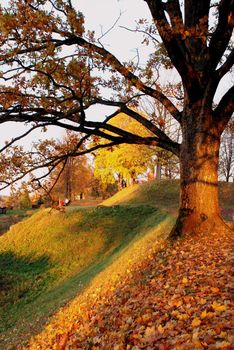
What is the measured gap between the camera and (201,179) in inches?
366

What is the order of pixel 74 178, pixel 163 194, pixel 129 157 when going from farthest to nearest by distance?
pixel 74 178 < pixel 129 157 < pixel 163 194

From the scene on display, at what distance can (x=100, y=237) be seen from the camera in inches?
798

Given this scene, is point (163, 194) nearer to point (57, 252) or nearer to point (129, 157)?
point (57, 252)

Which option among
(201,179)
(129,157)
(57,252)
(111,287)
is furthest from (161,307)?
(129,157)

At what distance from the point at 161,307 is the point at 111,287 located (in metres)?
3.47

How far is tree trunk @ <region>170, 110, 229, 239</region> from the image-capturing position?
9297 millimetres

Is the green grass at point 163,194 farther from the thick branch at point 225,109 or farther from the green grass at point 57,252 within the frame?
the thick branch at point 225,109

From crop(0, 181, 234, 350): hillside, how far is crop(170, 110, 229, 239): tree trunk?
0.53m

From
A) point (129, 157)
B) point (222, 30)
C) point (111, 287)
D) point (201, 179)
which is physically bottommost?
point (111, 287)

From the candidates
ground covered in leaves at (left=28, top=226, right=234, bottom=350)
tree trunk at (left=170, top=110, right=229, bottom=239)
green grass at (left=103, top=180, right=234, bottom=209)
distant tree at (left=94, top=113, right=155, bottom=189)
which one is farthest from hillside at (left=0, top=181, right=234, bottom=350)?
distant tree at (left=94, top=113, right=155, bottom=189)

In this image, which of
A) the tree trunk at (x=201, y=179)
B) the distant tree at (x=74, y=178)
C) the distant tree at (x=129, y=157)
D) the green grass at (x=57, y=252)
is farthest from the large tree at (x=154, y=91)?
the distant tree at (x=74, y=178)

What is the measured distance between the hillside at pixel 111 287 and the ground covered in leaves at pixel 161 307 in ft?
0.06

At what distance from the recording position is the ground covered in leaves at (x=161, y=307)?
181 inches

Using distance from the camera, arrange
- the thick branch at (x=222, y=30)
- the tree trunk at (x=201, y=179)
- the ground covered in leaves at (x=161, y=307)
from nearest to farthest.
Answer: the ground covered in leaves at (x=161, y=307)
the thick branch at (x=222, y=30)
the tree trunk at (x=201, y=179)
